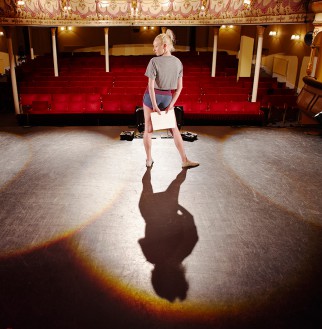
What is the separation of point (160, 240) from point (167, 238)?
7cm

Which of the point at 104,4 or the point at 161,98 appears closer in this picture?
the point at 161,98

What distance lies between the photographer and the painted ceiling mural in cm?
908

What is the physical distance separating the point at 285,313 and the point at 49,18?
37.3 ft

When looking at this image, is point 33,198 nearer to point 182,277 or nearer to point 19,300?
point 19,300

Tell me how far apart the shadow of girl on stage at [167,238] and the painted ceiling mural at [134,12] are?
767cm

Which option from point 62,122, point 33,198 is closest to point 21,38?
point 62,122

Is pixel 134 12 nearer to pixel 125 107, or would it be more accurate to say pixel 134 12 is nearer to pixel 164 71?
pixel 125 107

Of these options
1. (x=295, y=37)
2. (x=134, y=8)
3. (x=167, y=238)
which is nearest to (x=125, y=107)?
(x=134, y=8)

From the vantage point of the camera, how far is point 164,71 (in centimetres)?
353

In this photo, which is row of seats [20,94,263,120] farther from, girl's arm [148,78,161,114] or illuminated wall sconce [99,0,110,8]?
illuminated wall sconce [99,0,110,8]

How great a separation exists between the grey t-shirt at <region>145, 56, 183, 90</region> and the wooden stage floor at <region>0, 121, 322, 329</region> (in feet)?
3.52

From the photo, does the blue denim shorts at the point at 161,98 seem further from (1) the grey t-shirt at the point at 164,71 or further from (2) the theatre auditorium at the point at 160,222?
(2) the theatre auditorium at the point at 160,222

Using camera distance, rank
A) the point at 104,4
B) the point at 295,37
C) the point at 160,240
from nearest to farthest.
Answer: the point at 160,240, the point at 104,4, the point at 295,37

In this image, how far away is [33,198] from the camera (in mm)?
3266
